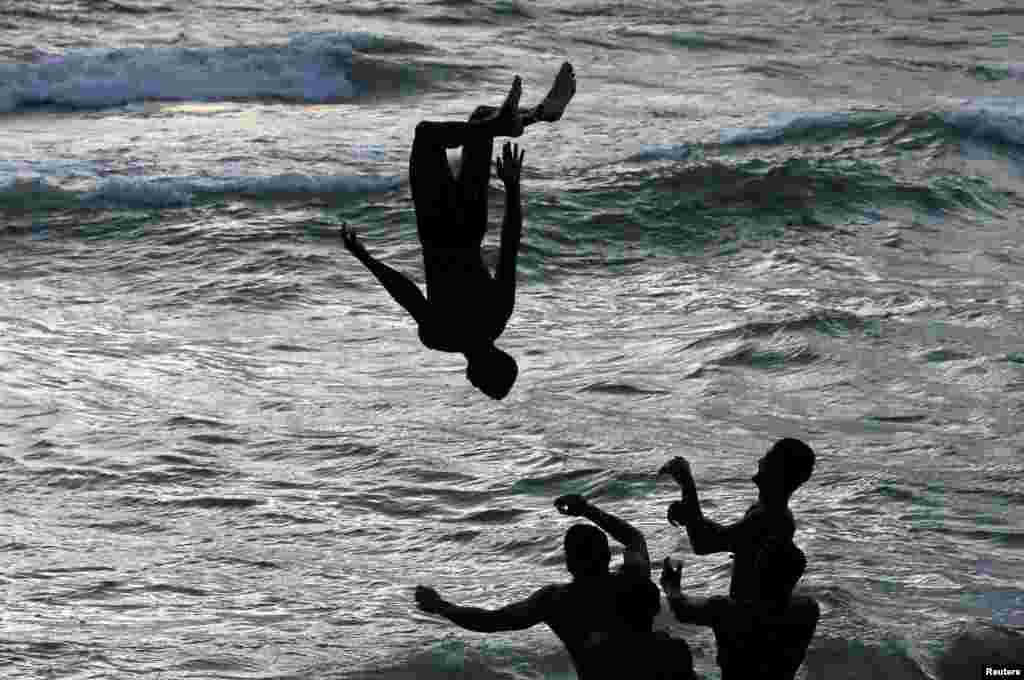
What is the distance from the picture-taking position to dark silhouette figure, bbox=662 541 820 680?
8.19m

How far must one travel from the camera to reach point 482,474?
680 inches

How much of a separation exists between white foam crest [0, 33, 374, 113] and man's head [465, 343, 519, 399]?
26.0 meters

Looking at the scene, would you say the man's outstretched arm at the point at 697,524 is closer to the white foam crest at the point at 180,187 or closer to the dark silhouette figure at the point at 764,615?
the dark silhouette figure at the point at 764,615

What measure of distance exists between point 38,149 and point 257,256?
6.49 metres

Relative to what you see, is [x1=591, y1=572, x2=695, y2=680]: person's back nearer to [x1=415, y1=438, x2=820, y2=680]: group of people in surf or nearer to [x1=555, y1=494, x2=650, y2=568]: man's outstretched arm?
[x1=415, y1=438, x2=820, y2=680]: group of people in surf

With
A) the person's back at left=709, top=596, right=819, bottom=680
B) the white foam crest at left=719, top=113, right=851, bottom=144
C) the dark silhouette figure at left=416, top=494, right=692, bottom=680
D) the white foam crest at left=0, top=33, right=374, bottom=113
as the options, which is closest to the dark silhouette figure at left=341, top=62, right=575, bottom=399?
the dark silhouette figure at left=416, top=494, right=692, bottom=680

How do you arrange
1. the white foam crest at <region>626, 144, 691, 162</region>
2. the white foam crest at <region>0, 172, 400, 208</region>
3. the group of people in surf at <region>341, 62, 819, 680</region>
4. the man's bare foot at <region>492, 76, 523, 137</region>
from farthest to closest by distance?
1. the white foam crest at <region>626, 144, 691, 162</region>
2. the white foam crest at <region>0, 172, 400, 208</region>
3. the group of people in surf at <region>341, 62, 819, 680</region>
4. the man's bare foot at <region>492, 76, 523, 137</region>

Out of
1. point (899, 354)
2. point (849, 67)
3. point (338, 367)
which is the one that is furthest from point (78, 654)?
point (849, 67)

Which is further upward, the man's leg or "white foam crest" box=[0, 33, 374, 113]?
the man's leg

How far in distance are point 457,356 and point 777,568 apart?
12974 mm

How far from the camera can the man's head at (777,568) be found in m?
8.14

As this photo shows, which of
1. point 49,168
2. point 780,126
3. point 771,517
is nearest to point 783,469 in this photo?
point 771,517

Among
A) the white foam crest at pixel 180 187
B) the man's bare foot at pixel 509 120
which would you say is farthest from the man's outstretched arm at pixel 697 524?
the white foam crest at pixel 180 187

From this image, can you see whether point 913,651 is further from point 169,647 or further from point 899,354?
point 899,354
